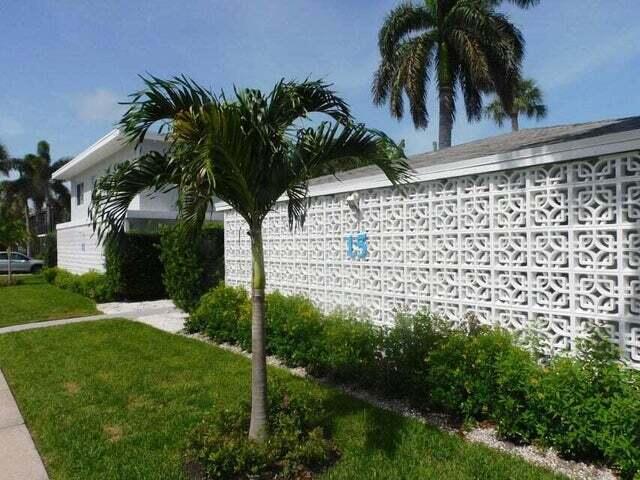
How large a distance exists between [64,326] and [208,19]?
7.41 m

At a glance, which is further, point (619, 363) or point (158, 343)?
point (158, 343)

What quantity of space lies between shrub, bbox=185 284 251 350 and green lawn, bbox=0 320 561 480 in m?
0.36

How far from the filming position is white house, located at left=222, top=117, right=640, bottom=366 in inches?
166

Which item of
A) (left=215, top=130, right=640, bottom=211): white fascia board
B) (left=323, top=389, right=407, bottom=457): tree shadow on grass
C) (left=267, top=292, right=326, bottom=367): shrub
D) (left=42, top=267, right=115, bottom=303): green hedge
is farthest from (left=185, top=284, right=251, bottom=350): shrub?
(left=42, top=267, right=115, bottom=303): green hedge

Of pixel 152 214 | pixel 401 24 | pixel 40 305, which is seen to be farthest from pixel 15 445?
pixel 401 24

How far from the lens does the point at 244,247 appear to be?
993 cm

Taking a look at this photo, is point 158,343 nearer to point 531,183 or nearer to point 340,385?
point 340,385

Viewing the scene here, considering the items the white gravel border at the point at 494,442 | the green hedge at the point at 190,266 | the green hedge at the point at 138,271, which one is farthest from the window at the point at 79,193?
the white gravel border at the point at 494,442

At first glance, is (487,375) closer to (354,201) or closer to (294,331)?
(294,331)

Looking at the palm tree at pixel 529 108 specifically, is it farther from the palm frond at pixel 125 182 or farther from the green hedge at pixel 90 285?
the palm frond at pixel 125 182

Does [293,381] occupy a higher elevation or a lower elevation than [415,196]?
lower

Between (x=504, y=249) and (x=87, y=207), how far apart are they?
1932 centimetres

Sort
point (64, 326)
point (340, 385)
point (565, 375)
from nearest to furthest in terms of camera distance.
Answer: point (565, 375), point (340, 385), point (64, 326)

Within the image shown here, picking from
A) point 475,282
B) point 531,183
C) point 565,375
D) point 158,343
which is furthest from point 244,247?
point 565,375
